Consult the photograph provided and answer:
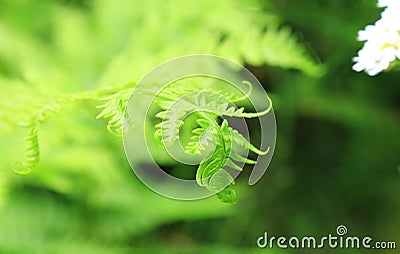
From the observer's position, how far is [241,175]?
176 cm

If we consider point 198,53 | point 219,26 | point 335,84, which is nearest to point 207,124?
point 198,53

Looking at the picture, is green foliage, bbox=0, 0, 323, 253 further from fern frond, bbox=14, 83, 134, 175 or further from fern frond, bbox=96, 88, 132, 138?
fern frond, bbox=96, 88, 132, 138

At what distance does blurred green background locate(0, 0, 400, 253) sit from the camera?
145 cm

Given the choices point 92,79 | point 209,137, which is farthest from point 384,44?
point 92,79

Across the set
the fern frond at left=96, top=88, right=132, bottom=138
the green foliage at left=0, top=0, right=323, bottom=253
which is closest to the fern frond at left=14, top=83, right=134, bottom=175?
the fern frond at left=96, top=88, right=132, bottom=138

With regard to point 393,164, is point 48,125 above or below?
below

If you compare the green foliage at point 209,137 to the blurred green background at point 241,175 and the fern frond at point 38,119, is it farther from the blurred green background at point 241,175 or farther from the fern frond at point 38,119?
the blurred green background at point 241,175

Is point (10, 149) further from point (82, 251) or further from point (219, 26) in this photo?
point (219, 26)

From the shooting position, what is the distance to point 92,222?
60.4 inches

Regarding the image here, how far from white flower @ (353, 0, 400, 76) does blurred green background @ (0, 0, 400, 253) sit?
0.45 metres

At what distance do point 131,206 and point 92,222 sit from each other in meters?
0.11

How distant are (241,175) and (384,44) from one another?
2.85ft

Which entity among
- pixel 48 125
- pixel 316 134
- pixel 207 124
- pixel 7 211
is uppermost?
pixel 316 134

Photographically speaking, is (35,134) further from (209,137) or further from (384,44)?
(384,44)
